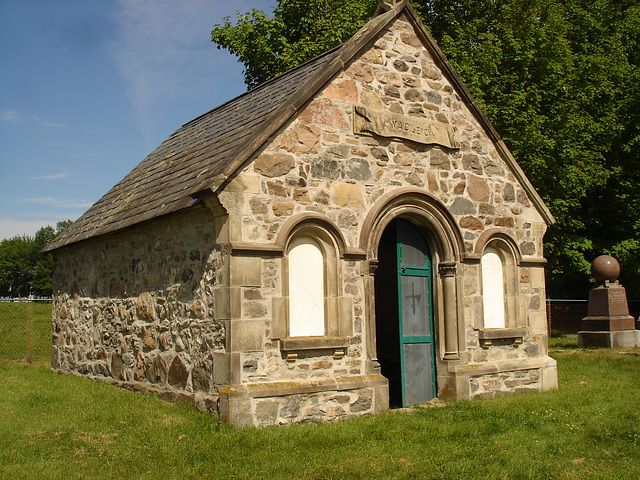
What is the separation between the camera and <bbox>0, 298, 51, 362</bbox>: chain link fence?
1592cm

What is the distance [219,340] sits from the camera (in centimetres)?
777

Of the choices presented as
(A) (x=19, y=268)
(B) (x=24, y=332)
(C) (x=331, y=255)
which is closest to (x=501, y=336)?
(C) (x=331, y=255)

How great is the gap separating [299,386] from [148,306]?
9.88 ft

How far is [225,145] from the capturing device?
9555 mm

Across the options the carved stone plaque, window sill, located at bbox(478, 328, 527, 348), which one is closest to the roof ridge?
the carved stone plaque

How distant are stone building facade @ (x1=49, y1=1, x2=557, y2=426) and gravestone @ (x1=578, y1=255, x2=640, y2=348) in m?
7.28

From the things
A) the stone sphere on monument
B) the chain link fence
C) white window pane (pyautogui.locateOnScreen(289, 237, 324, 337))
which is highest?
the stone sphere on monument

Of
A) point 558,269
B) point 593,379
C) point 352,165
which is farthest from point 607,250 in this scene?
point 352,165

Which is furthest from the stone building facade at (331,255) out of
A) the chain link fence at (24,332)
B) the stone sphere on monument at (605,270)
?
the stone sphere on monument at (605,270)

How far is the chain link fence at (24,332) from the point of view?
15.9m

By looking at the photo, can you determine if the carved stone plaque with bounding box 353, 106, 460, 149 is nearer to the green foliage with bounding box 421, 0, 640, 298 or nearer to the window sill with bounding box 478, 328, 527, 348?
the window sill with bounding box 478, 328, 527, 348

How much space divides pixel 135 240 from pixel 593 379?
8.49 meters

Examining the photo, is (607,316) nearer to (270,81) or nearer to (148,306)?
(270,81)

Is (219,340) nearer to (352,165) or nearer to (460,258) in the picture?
(352,165)
